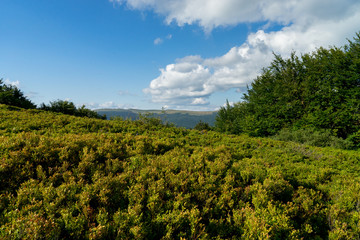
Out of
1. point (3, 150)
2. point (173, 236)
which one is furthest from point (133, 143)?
point (173, 236)

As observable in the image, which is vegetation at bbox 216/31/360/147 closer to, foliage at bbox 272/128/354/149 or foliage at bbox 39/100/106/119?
foliage at bbox 272/128/354/149

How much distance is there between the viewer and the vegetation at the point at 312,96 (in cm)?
1648

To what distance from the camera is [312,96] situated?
1889 centimetres

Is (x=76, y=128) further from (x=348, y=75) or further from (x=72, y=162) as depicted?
(x=348, y=75)

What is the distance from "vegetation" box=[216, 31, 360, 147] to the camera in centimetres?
1648

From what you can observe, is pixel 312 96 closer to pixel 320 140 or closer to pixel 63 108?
pixel 320 140

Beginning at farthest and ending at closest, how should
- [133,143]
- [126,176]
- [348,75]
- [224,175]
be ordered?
[348,75]
[133,143]
[224,175]
[126,176]

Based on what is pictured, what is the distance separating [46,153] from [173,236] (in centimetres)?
384

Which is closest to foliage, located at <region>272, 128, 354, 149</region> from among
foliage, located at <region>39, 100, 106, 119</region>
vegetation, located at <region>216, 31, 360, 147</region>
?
vegetation, located at <region>216, 31, 360, 147</region>

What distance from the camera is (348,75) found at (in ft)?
54.4

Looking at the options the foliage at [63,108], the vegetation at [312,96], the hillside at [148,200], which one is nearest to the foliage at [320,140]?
the vegetation at [312,96]

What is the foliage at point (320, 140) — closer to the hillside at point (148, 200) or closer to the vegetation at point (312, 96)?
the vegetation at point (312, 96)

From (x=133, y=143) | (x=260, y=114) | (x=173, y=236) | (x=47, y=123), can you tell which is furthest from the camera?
(x=260, y=114)

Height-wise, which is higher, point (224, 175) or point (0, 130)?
point (0, 130)
